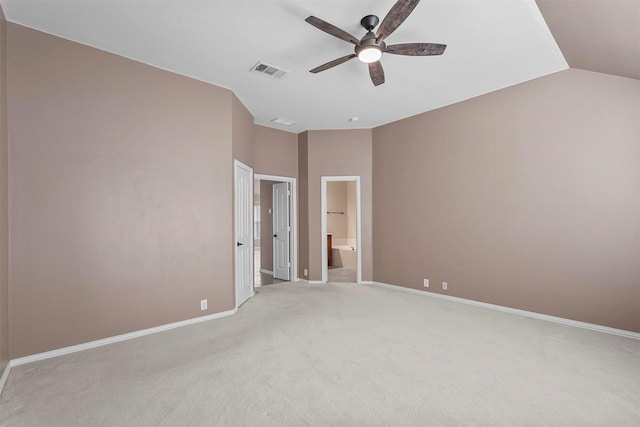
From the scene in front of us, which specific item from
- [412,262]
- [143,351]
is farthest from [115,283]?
[412,262]

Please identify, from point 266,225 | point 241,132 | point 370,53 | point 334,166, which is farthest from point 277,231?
point 370,53

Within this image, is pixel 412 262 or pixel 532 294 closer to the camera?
pixel 532 294

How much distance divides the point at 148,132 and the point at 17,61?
1.17m

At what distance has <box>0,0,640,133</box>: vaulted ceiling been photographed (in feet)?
8.58

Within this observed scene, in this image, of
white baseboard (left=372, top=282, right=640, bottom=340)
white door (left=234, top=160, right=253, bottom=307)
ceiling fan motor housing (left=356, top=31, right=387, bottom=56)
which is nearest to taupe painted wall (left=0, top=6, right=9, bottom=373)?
white door (left=234, top=160, right=253, bottom=307)

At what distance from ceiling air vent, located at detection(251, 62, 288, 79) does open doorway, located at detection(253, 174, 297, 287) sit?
2.44m

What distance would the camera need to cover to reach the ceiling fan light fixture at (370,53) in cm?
271

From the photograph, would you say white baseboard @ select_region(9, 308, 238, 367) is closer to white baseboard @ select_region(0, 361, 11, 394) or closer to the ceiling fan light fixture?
white baseboard @ select_region(0, 361, 11, 394)

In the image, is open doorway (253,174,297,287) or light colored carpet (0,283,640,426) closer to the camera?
light colored carpet (0,283,640,426)

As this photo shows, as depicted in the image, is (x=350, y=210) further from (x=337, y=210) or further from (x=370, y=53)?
(x=370, y=53)

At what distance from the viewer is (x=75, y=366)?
2.76 metres

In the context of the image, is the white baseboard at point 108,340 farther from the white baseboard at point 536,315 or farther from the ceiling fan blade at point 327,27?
the ceiling fan blade at point 327,27

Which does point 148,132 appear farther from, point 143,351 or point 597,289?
point 597,289

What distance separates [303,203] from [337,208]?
3.20m
